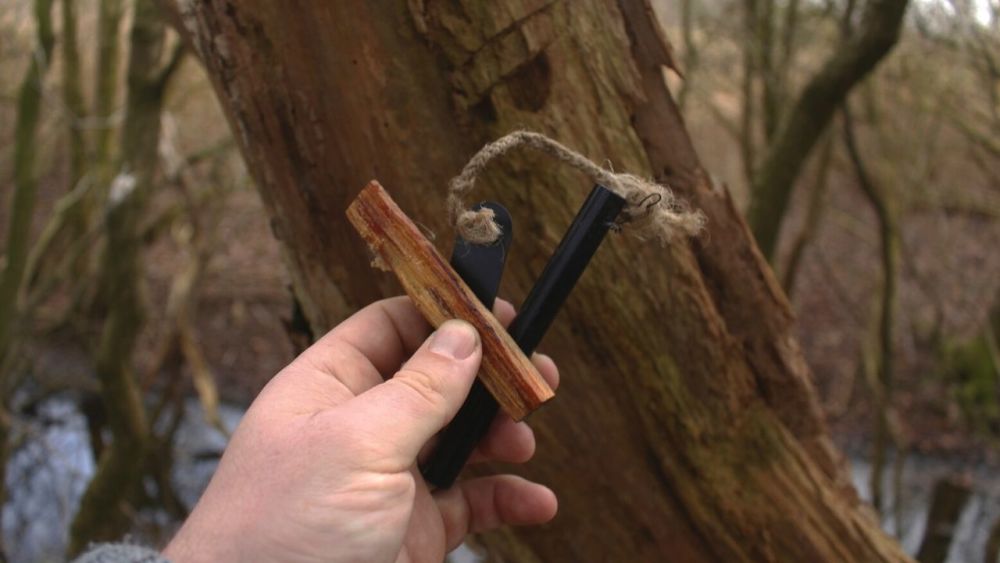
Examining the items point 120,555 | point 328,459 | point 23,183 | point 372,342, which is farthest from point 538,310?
point 23,183

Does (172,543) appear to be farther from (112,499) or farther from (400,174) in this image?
(112,499)

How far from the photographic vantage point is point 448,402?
3.52ft

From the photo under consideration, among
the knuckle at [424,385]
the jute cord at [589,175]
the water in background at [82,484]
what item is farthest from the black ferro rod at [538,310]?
the water in background at [82,484]

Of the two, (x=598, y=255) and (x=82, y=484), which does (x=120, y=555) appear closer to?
(x=598, y=255)

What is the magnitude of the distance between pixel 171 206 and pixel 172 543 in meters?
6.35

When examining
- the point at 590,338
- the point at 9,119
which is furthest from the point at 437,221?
the point at 9,119

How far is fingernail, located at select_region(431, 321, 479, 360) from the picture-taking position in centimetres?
109

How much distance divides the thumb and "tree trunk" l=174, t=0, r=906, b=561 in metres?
0.35

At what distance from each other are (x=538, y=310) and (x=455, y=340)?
15 centimetres

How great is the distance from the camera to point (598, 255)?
1.41 meters

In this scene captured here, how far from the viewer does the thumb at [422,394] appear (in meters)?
1.01

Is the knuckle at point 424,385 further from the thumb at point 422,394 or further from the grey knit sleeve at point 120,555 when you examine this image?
the grey knit sleeve at point 120,555

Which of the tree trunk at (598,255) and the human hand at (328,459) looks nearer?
the human hand at (328,459)

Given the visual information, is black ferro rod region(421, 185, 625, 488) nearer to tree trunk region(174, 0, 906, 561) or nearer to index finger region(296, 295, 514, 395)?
index finger region(296, 295, 514, 395)
